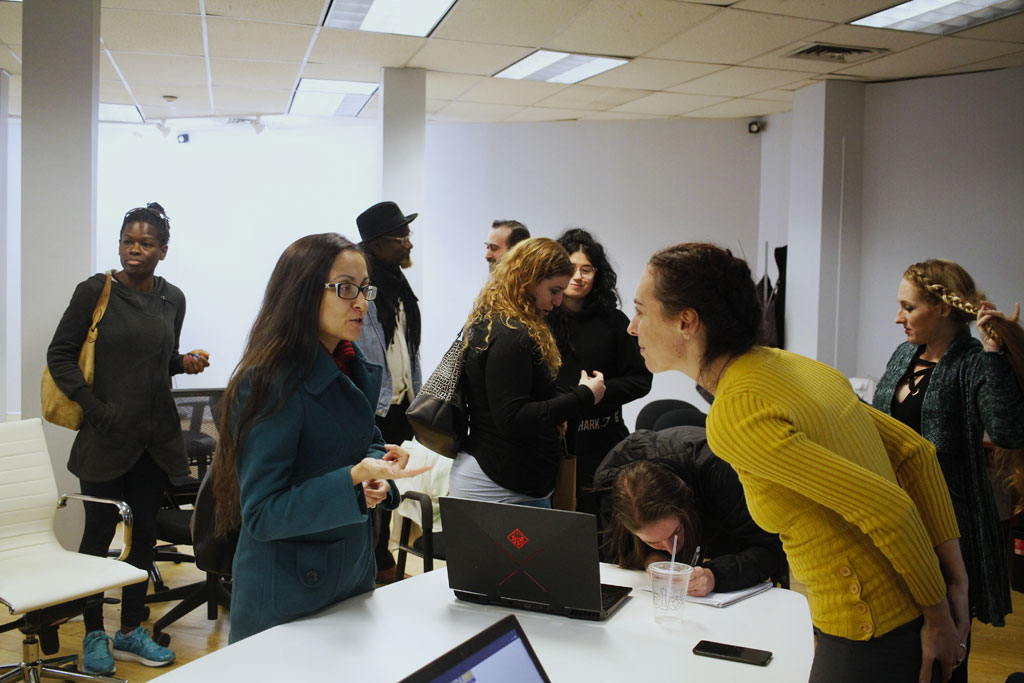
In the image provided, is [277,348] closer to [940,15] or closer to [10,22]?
[10,22]

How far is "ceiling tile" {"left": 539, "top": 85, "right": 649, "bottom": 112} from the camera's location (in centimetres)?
610

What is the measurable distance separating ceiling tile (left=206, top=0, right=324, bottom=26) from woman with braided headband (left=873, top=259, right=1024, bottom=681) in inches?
123

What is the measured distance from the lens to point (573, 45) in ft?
16.1

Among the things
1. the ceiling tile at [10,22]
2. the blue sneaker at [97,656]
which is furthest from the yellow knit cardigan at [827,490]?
the ceiling tile at [10,22]

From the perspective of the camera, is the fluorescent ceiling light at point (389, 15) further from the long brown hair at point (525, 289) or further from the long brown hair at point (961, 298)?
the long brown hair at point (961, 298)

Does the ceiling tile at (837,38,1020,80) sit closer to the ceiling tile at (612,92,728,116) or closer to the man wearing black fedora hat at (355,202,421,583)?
the ceiling tile at (612,92,728,116)

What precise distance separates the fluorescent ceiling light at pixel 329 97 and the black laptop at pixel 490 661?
17.8 ft

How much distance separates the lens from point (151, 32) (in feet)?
15.7

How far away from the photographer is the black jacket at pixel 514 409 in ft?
8.64

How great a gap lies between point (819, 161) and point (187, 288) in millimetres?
5462

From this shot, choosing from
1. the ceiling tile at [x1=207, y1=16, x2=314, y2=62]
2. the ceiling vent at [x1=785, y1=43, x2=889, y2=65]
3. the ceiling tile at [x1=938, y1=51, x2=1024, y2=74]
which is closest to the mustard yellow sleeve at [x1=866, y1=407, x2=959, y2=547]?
the ceiling vent at [x1=785, y1=43, x2=889, y2=65]

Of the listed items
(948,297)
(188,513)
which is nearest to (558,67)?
(948,297)

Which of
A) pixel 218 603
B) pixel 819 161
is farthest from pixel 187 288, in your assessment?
pixel 819 161

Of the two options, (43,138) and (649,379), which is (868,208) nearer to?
(649,379)
